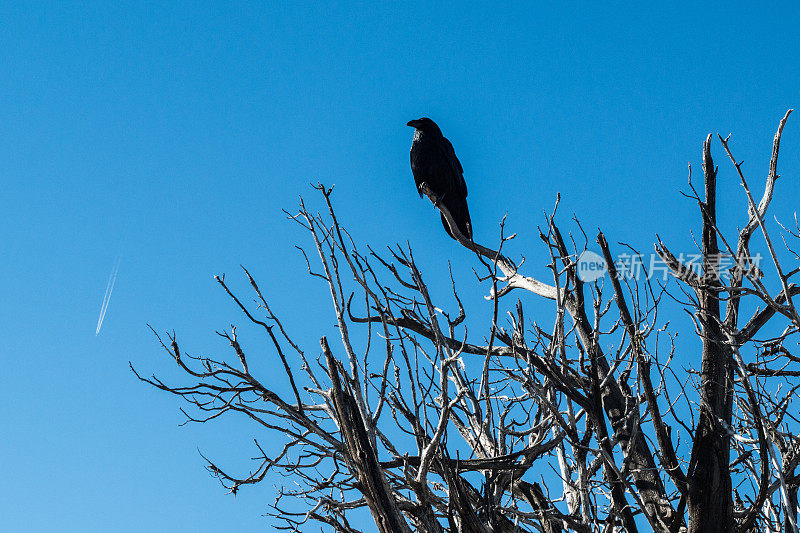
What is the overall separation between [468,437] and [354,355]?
151cm

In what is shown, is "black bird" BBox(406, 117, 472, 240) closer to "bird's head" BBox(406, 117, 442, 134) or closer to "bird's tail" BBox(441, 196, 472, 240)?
"bird's tail" BBox(441, 196, 472, 240)

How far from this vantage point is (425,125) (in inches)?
273

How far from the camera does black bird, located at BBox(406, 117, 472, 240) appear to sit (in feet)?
21.1

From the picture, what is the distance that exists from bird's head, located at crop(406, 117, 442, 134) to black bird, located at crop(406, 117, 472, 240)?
0.18 metres

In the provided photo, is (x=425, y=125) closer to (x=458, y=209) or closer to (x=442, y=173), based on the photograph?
(x=442, y=173)

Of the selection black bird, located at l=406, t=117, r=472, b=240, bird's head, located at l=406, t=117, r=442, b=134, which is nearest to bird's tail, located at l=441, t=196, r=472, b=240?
black bird, located at l=406, t=117, r=472, b=240

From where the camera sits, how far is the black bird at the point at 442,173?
6434mm

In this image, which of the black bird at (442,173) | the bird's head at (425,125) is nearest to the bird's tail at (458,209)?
the black bird at (442,173)

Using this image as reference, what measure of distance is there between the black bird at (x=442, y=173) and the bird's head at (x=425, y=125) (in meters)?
0.18

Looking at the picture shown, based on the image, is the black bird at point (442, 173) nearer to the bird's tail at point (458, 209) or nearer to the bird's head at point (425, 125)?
the bird's tail at point (458, 209)

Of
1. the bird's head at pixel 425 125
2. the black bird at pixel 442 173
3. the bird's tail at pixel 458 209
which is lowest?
the bird's tail at pixel 458 209

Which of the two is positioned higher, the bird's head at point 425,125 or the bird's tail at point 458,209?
the bird's head at point 425,125

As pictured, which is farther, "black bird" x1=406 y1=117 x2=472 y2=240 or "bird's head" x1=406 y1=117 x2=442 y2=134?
"bird's head" x1=406 y1=117 x2=442 y2=134

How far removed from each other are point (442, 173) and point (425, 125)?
690mm
